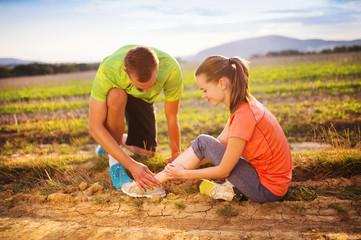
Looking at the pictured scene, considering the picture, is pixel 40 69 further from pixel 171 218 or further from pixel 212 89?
pixel 212 89

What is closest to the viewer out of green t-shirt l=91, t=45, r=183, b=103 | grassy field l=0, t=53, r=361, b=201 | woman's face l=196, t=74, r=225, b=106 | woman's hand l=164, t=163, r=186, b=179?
woman's face l=196, t=74, r=225, b=106

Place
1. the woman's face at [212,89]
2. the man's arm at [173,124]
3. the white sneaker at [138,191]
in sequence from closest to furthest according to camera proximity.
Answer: the woman's face at [212,89] → the white sneaker at [138,191] → the man's arm at [173,124]

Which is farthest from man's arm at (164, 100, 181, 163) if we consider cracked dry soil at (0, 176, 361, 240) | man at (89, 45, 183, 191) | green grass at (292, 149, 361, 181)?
green grass at (292, 149, 361, 181)

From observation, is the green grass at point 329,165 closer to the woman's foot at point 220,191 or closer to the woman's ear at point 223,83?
the woman's foot at point 220,191

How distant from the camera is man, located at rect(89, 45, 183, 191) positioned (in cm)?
256

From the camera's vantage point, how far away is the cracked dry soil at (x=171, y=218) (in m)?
2.14

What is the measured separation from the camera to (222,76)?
213cm

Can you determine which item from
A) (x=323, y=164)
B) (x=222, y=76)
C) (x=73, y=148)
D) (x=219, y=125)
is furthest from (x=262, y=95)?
(x=222, y=76)

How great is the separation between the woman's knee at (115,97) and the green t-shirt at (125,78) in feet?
0.14

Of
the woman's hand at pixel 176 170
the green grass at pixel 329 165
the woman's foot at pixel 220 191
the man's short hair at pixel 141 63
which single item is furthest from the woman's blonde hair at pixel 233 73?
the green grass at pixel 329 165

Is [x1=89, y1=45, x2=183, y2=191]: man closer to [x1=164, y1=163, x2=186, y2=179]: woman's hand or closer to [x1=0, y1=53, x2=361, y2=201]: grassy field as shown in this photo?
[x1=164, y1=163, x2=186, y2=179]: woman's hand

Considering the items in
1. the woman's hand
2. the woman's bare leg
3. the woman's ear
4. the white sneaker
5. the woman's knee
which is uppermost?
the woman's ear

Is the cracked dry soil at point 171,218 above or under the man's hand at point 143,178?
under

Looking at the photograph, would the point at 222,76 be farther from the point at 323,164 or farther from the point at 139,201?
the point at 323,164
